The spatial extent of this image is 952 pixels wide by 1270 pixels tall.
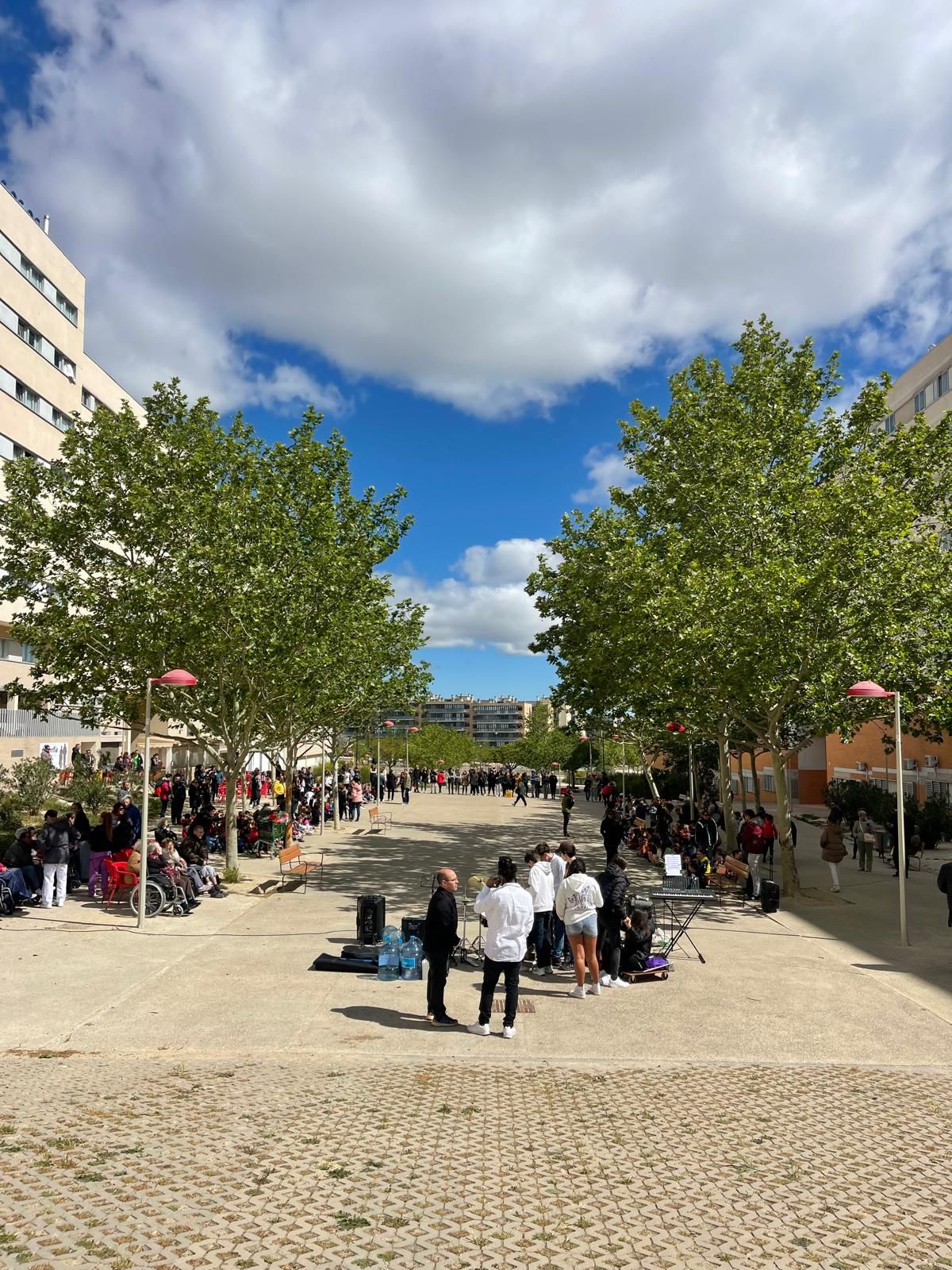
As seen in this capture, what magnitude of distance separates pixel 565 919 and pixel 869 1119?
3.95m

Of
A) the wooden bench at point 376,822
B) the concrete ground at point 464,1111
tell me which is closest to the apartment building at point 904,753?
the wooden bench at point 376,822

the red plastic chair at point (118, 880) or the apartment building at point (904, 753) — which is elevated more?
the apartment building at point (904, 753)

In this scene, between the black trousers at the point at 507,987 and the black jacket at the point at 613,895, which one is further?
the black jacket at the point at 613,895

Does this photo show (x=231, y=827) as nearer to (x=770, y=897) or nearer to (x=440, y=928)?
(x=440, y=928)

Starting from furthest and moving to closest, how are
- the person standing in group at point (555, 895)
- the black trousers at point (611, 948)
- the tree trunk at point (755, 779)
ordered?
1. the tree trunk at point (755, 779)
2. the person standing in group at point (555, 895)
3. the black trousers at point (611, 948)

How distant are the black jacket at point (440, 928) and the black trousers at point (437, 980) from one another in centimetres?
3

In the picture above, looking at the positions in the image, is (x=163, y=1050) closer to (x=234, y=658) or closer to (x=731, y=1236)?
(x=731, y=1236)

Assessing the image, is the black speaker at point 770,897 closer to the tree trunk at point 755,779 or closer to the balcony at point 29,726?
the tree trunk at point 755,779

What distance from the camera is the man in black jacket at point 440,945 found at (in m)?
8.78

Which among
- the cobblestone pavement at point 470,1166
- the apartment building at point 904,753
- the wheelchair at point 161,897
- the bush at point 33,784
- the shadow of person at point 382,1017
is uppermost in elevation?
the apartment building at point 904,753

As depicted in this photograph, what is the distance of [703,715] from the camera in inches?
745

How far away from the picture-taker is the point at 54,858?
14.2 metres

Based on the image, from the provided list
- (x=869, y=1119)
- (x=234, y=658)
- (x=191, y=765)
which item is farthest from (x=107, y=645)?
(x=191, y=765)

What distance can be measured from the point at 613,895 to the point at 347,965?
3.49 meters
